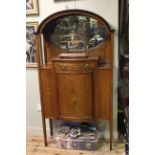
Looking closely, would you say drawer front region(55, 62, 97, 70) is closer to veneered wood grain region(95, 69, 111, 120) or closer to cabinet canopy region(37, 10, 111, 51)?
veneered wood grain region(95, 69, 111, 120)

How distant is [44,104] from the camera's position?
2.54m

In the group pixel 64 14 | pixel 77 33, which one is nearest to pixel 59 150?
pixel 77 33

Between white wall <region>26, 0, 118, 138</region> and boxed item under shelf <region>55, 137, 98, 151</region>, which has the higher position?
white wall <region>26, 0, 118, 138</region>

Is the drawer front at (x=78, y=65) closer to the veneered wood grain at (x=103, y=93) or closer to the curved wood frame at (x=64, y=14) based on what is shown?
the veneered wood grain at (x=103, y=93)

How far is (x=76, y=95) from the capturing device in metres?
2.37

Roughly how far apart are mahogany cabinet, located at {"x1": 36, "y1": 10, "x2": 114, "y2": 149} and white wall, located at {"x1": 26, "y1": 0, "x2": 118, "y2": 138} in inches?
4.2

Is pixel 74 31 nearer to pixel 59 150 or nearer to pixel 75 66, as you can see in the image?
pixel 75 66

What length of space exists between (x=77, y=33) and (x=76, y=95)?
2.50 ft

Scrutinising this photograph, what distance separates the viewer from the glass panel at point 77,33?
252 cm

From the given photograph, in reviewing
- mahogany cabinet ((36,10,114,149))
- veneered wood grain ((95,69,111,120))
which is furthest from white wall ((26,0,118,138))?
veneered wood grain ((95,69,111,120))

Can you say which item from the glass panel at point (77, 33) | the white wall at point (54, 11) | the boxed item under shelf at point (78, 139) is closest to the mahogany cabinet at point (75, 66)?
the glass panel at point (77, 33)

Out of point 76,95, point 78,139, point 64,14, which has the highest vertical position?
point 64,14

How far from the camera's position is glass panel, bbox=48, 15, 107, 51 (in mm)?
2516
